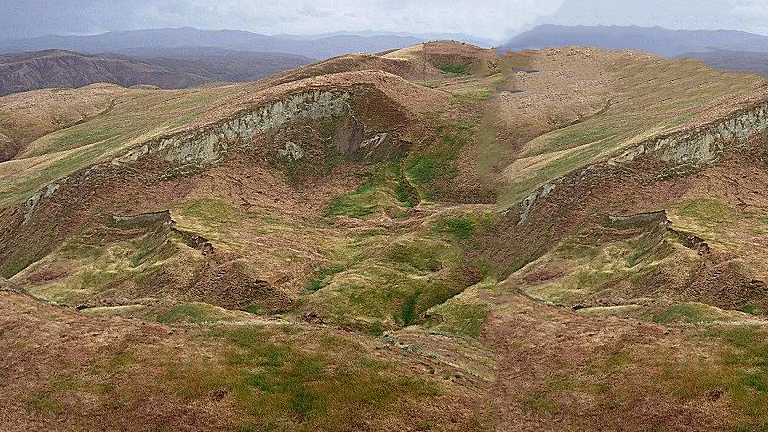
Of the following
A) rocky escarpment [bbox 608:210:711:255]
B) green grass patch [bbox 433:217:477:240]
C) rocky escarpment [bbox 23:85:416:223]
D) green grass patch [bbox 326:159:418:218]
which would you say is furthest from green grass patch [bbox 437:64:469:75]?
rocky escarpment [bbox 608:210:711:255]

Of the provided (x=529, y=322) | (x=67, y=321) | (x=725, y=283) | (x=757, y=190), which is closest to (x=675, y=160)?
(x=757, y=190)

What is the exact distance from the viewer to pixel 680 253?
49.5 metres

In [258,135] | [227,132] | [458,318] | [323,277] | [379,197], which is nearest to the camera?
[458,318]

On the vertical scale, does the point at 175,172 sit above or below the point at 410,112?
below

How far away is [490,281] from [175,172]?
5181 cm

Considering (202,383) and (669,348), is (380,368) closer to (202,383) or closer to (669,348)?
(202,383)

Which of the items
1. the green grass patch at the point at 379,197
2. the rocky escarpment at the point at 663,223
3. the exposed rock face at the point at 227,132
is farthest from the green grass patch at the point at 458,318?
the exposed rock face at the point at 227,132

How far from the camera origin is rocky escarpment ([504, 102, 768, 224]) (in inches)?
2589

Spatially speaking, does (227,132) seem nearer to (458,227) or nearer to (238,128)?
(238,128)

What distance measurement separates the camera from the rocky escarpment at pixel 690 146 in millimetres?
65750

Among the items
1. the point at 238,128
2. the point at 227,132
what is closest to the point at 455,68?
the point at 238,128

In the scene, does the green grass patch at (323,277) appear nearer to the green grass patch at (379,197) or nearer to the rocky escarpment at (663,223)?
the green grass patch at (379,197)

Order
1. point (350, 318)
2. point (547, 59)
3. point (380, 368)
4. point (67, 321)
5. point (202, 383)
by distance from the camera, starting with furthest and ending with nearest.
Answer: point (547, 59) < point (350, 318) < point (67, 321) < point (380, 368) < point (202, 383)

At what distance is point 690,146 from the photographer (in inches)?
2603
